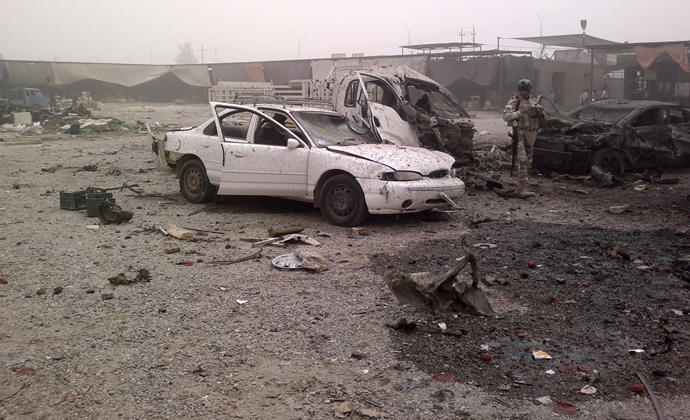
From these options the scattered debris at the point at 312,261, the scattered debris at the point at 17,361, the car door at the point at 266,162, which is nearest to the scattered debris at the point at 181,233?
the car door at the point at 266,162

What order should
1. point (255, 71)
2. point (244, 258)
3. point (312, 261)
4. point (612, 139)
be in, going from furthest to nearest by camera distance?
point (255, 71) → point (612, 139) → point (244, 258) → point (312, 261)

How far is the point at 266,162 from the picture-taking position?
7.70 meters

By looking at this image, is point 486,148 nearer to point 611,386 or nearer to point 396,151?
point 396,151

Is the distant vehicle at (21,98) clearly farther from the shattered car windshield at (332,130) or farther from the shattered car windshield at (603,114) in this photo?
the shattered car windshield at (603,114)

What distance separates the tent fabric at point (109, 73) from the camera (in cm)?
3788

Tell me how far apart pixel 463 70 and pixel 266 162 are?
24641 millimetres

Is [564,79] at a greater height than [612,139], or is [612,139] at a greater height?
[564,79]

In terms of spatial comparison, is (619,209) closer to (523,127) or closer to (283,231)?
(523,127)

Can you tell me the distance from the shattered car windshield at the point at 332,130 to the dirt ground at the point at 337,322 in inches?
43.8

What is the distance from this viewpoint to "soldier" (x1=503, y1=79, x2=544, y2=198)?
948 cm

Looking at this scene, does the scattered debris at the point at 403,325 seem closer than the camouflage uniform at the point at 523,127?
Yes

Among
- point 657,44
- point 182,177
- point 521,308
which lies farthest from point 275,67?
point 521,308

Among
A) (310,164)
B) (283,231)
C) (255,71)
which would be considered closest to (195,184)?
(310,164)

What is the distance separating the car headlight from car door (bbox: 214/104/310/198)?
112cm
